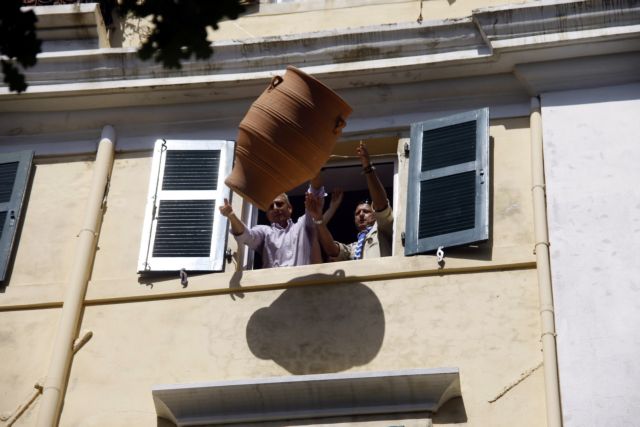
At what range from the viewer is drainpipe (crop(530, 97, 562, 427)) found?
1080cm

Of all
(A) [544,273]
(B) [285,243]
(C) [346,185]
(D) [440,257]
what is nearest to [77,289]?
(B) [285,243]

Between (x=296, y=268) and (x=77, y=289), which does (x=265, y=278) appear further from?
(x=77, y=289)

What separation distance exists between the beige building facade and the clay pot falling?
2.12 feet

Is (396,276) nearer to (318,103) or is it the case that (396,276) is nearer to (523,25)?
(318,103)

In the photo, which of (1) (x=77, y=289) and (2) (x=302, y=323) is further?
(1) (x=77, y=289)

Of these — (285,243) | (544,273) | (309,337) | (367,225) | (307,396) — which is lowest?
(307,396)

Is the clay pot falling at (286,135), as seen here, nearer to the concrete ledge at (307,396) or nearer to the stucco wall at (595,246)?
the concrete ledge at (307,396)

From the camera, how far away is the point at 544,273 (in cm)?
1145

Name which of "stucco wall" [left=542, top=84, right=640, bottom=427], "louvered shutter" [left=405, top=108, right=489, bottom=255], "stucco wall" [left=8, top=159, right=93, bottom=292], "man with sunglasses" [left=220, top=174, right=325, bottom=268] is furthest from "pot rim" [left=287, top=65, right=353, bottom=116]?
"stucco wall" [left=8, top=159, right=93, bottom=292]

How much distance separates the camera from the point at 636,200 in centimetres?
1165

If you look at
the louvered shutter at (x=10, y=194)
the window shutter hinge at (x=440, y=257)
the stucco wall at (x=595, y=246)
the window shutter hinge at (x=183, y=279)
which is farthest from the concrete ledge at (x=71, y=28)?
the stucco wall at (x=595, y=246)

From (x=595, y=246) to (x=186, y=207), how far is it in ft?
9.79

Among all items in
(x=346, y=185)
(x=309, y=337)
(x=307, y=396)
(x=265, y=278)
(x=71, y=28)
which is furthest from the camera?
(x=346, y=185)

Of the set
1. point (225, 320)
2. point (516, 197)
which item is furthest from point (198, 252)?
point (516, 197)
